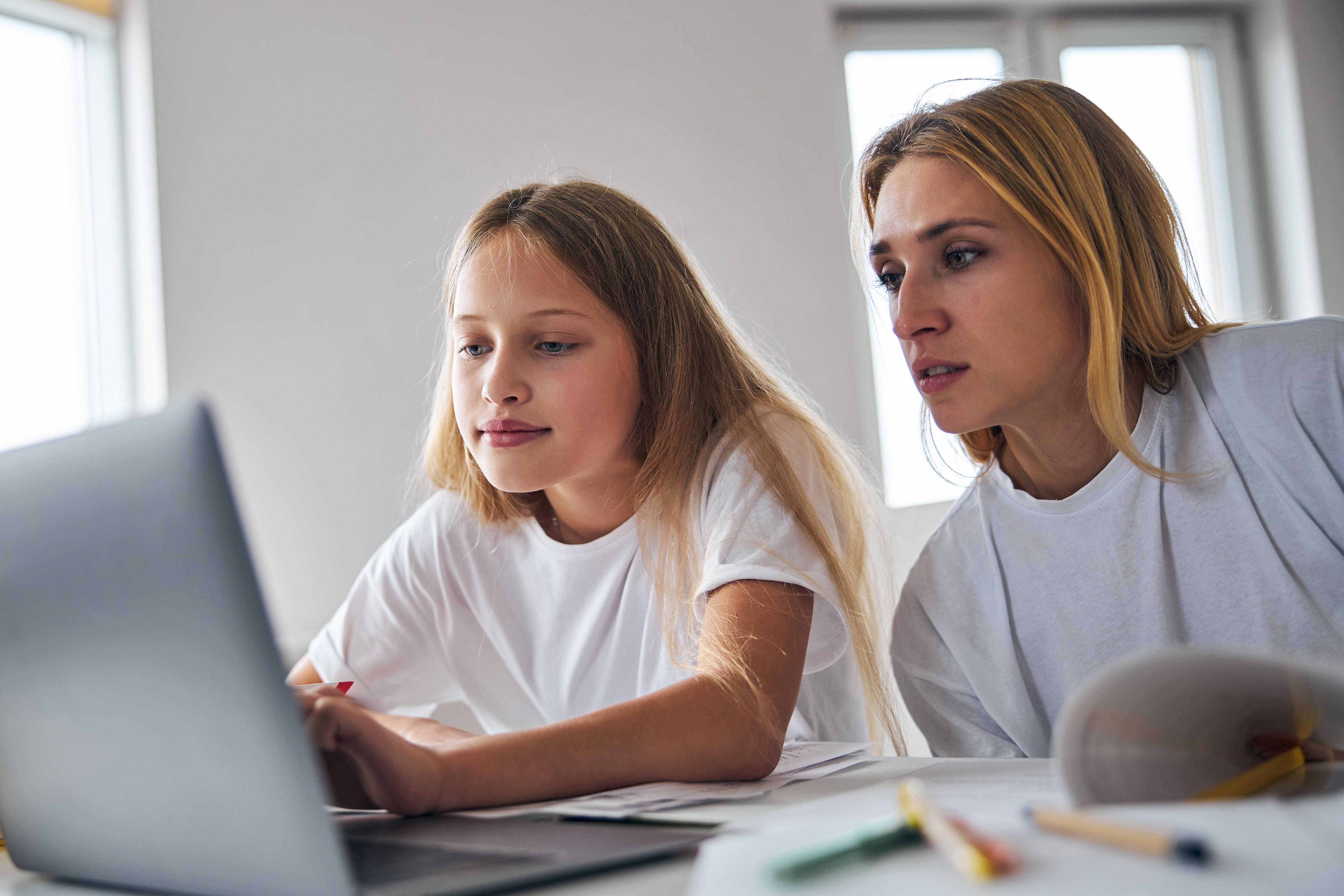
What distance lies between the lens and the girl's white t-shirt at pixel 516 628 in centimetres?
115

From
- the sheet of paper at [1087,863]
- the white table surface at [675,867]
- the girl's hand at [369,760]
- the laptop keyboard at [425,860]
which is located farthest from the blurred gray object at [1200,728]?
the girl's hand at [369,760]

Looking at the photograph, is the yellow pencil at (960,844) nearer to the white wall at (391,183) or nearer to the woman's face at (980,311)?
the woman's face at (980,311)

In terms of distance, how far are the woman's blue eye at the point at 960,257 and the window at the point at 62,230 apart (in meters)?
1.81

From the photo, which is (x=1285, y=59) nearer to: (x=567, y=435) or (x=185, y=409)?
(x=567, y=435)

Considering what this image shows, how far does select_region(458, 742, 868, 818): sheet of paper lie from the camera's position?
24.3 inches

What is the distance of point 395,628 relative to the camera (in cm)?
124

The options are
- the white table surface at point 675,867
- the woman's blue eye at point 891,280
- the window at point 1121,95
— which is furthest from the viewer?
the window at point 1121,95

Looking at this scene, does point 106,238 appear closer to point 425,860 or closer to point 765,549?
point 765,549

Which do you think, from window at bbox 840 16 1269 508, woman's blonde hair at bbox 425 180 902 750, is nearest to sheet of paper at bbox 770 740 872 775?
woman's blonde hair at bbox 425 180 902 750

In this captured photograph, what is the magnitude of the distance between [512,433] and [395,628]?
325mm

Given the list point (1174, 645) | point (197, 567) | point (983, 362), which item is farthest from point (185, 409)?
point (1174, 645)

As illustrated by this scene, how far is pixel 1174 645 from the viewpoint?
3.30 ft

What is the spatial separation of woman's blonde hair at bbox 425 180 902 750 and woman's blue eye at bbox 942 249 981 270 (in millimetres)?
229

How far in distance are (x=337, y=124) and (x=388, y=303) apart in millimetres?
429
